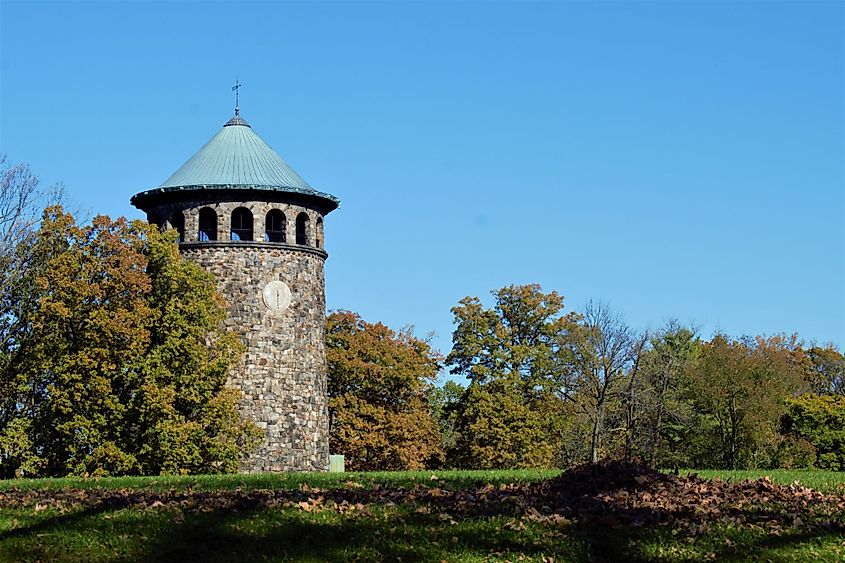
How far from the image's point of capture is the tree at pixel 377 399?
5128 cm

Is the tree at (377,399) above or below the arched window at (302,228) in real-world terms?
below

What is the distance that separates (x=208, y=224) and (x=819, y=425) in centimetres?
3098

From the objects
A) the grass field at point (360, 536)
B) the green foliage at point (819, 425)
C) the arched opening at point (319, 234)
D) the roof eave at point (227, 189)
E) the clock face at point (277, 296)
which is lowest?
the grass field at point (360, 536)

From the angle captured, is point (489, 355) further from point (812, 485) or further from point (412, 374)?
point (812, 485)

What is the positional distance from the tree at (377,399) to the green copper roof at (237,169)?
391 inches

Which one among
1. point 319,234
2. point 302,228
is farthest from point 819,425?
point 302,228

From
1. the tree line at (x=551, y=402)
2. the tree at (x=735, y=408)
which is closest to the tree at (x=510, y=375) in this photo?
the tree line at (x=551, y=402)

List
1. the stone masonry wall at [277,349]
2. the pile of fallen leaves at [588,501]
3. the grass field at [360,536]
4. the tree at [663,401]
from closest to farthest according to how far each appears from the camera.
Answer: the grass field at [360,536] → the pile of fallen leaves at [588,501] → the stone masonry wall at [277,349] → the tree at [663,401]

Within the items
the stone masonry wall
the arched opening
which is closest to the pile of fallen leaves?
the stone masonry wall

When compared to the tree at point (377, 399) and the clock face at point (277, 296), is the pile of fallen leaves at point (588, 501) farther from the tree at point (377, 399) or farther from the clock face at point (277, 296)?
the tree at point (377, 399)

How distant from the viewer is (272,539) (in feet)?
53.7

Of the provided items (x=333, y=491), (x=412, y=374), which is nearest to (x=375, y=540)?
(x=333, y=491)

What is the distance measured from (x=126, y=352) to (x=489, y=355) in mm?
21494

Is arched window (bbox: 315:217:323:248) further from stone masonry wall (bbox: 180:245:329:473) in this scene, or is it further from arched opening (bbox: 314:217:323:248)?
stone masonry wall (bbox: 180:245:329:473)
